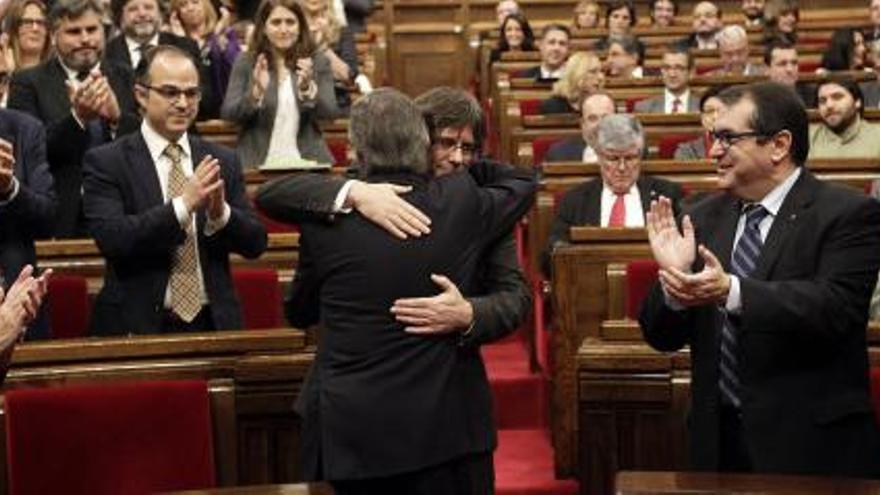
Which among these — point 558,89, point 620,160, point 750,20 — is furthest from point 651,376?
point 750,20

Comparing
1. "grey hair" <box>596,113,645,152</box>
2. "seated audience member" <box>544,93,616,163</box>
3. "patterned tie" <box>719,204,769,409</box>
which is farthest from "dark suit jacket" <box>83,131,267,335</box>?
"seated audience member" <box>544,93,616,163</box>

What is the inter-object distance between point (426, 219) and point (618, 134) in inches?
80.2

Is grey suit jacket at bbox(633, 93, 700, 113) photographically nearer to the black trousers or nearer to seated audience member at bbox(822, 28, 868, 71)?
seated audience member at bbox(822, 28, 868, 71)

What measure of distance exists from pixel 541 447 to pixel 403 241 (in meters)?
1.71

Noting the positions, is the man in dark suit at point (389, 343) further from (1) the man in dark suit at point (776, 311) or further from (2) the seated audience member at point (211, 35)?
(2) the seated audience member at point (211, 35)

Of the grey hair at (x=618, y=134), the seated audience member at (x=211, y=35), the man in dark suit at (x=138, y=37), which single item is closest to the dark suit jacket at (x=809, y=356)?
the grey hair at (x=618, y=134)

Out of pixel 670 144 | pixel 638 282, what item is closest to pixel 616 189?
pixel 638 282

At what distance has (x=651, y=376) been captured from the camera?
106 inches

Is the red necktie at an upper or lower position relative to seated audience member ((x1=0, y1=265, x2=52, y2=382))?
lower

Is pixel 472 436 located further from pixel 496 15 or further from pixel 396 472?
pixel 496 15

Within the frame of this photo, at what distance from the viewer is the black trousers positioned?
2.26 m

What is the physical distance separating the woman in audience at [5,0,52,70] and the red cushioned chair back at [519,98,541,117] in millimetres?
2205

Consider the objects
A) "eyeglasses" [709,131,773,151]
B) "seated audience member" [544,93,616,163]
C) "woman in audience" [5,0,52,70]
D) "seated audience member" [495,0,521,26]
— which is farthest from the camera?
"seated audience member" [495,0,521,26]

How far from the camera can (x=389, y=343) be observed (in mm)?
2229
